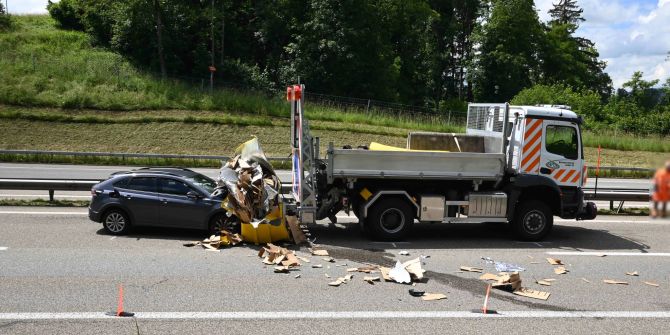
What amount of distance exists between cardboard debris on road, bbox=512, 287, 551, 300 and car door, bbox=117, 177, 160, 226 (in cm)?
709

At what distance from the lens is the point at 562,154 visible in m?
12.3

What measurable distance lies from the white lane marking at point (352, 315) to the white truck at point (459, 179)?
404 cm

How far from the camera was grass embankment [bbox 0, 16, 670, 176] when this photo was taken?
30.1m

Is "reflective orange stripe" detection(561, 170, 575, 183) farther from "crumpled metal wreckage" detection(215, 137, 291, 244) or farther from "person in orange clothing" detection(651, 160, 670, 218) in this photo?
"person in orange clothing" detection(651, 160, 670, 218)

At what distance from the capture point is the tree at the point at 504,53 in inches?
Answer: 2277

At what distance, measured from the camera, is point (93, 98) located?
34.6m

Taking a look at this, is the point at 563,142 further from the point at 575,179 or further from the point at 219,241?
the point at 219,241

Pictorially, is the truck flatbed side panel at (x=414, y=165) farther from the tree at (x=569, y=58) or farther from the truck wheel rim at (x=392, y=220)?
the tree at (x=569, y=58)

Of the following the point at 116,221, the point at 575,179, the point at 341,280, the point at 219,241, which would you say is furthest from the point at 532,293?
the point at 116,221

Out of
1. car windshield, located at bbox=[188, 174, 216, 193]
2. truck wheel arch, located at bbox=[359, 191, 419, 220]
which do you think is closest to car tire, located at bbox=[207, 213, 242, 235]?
car windshield, located at bbox=[188, 174, 216, 193]

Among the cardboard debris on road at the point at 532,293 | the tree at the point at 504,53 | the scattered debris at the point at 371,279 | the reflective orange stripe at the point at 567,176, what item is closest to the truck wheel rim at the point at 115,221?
the scattered debris at the point at 371,279

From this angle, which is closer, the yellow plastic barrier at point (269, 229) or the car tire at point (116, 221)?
the yellow plastic barrier at point (269, 229)

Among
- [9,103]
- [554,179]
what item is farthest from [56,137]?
[554,179]

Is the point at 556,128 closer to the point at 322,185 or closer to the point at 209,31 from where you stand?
the point at 322,185
